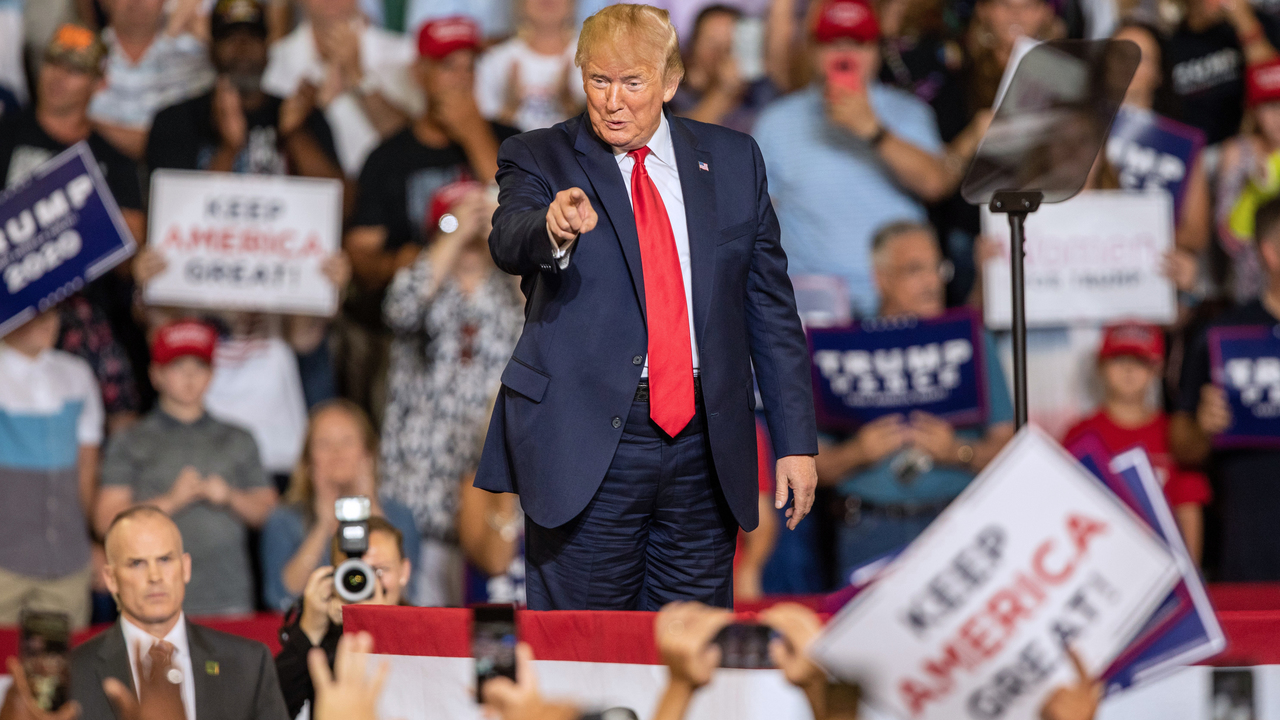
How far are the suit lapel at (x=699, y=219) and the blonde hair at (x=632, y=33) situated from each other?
7.9 inches

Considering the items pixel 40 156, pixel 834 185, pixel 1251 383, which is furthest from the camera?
pixel 40 156

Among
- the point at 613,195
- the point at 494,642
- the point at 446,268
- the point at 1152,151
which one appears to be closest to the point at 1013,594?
the point at 494,642

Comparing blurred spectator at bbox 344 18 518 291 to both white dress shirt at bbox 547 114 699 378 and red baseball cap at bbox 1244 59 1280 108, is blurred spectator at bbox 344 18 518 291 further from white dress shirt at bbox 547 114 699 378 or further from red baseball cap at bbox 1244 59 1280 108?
red baseball cap at bbox 1244 59 1280 108

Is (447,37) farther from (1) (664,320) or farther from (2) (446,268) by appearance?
(1) (664,320)

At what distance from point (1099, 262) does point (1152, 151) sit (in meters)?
0.51

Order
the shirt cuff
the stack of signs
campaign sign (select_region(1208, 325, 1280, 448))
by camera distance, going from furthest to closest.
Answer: campaign sign (select_region(1208, 325, 1280, 448)) < the shirt cuff < the stack of signs

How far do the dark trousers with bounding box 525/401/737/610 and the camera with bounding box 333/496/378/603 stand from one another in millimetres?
373

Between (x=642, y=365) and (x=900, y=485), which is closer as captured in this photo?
(x=642, y=365)

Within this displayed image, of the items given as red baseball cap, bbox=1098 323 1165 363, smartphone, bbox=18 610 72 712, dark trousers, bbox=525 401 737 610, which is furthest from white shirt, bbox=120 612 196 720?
red baseball cap, bbox=1098 323 1165 363

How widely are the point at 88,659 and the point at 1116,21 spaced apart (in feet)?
15.7

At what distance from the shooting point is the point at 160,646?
303 centimetres

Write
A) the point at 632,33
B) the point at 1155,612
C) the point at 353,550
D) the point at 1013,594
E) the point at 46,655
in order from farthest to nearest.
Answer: the point at 353,550 < the point at 46,655 < the point at 632,33 < the point at 1155,612 < the point at 1013,594

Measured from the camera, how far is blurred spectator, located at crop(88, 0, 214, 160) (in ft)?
19.4

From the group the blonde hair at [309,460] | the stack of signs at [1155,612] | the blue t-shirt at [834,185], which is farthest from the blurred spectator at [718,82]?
the stack of signs at [1155,612]
